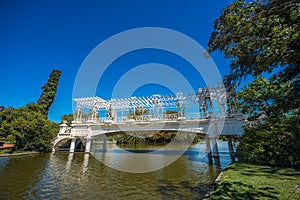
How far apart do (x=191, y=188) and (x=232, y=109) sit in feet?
35.5

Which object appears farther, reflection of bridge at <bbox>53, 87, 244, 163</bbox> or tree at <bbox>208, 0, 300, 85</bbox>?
reflection of bridge at <bbox>53, 87, 244, 163</bbox>

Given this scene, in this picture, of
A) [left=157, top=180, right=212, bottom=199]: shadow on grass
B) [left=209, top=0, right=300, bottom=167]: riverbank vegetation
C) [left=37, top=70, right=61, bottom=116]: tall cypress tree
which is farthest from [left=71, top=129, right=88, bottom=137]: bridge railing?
[left=209, top=0, right=300, bottom=167]: riverbank vegetation

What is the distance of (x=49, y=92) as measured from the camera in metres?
31.4

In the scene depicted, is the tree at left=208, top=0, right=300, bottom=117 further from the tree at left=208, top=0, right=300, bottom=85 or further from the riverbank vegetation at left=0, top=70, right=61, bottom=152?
the riverbank vegetation at left=0, top=70, right=61, bottom=152

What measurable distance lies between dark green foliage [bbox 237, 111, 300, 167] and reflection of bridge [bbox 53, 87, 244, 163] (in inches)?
126

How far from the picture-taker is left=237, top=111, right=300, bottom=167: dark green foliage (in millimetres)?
8344

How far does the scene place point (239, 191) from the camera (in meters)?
4.95

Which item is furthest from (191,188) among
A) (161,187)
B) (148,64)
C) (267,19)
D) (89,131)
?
(89,131)

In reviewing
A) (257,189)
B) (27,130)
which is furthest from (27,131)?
(257,189)

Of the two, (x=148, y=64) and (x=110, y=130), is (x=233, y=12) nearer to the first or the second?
(x=148, y=64)

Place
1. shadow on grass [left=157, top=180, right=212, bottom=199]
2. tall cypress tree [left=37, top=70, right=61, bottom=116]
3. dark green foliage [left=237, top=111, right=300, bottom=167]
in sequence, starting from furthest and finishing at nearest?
tall cypress tree [left=37, top=70, right=61, bottom=116]
dark green foliage [left=237, top=111, right=300, bottom=167]
shadow on grass [left=157, top=180, right=212, bottom=199]

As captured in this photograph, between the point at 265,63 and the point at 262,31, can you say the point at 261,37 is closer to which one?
the point at 262,31

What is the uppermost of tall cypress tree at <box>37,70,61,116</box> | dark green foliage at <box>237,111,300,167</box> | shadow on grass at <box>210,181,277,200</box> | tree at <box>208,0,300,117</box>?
tall cypress tree at <box>37,70,61,116</box>

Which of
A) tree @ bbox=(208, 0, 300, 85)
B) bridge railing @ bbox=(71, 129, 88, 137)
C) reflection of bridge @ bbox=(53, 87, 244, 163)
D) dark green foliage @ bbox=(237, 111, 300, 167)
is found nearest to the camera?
tree @ bbox=(208, 0, 300, 85)
